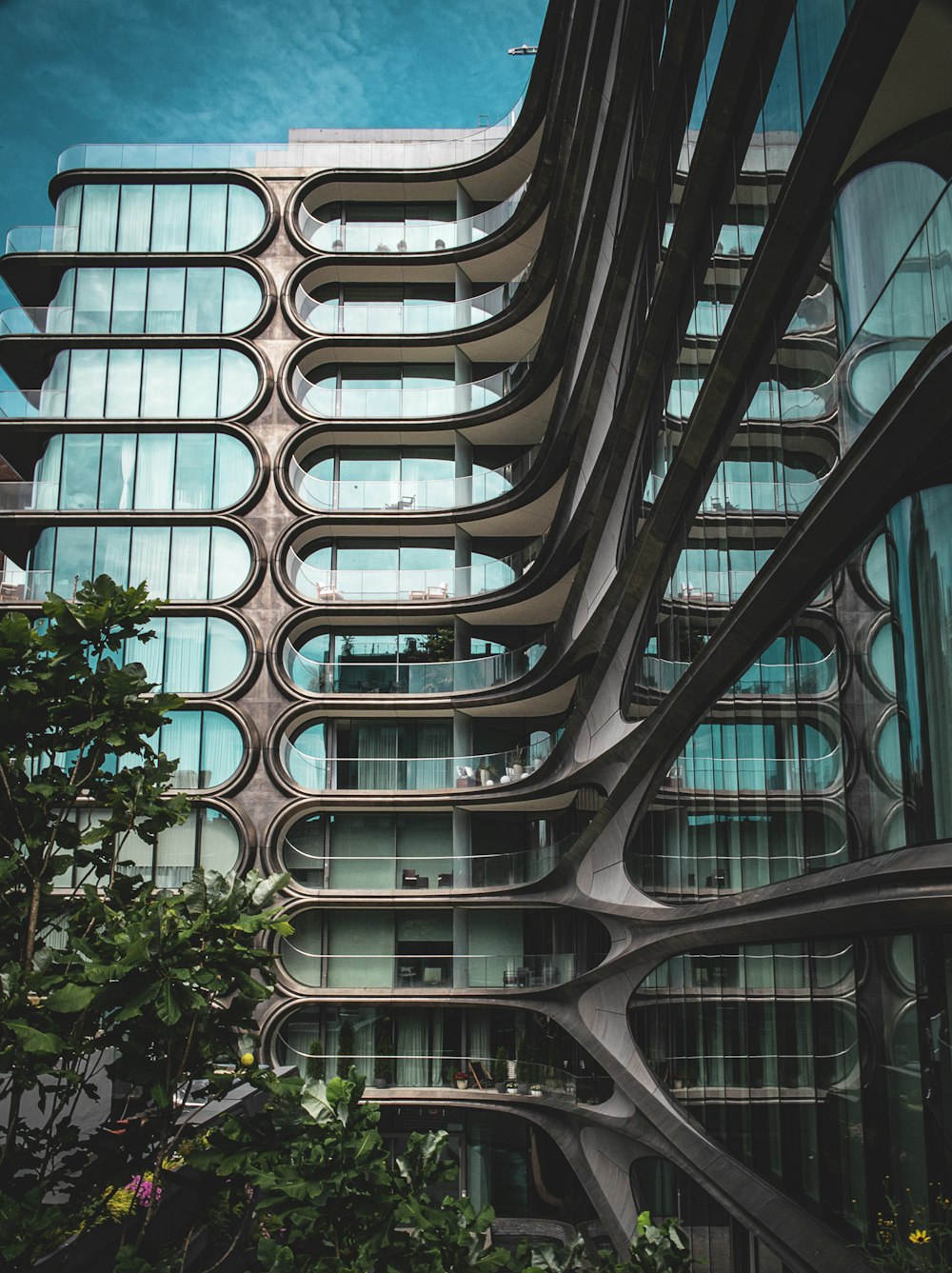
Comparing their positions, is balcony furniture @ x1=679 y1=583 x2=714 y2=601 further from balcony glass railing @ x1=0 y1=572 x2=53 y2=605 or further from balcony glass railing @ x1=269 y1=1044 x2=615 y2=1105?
balcony glass railing @ x1=0 y1=572 x2=53 y2=605

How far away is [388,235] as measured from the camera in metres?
36.2

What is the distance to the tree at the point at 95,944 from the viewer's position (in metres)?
8.02

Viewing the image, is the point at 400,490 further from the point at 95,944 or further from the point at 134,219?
the point at 95,944

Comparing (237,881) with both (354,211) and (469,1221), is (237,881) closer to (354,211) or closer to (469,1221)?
(469,1221)

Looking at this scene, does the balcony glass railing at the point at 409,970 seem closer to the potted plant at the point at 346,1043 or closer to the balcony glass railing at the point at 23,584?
the potted plant at the point at 346,1043

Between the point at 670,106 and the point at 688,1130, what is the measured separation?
46.8 feet

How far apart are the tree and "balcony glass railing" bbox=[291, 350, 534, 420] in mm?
25961

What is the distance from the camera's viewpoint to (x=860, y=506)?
28.4 feet

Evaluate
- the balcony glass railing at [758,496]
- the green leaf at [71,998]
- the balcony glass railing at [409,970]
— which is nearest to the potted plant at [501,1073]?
the balcony glass railing at [409,970]

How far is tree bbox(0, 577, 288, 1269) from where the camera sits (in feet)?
26.3

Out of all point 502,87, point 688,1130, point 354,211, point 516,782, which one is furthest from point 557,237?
point 502,87

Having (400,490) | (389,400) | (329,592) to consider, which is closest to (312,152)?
(389,400)

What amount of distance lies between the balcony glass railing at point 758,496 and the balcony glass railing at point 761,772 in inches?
89.5

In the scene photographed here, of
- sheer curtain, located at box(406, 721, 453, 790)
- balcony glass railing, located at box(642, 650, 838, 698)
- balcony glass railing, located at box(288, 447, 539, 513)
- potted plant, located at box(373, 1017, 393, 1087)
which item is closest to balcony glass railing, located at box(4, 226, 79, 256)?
balcony glass railing, located at box(288, 447, 539, 513)
